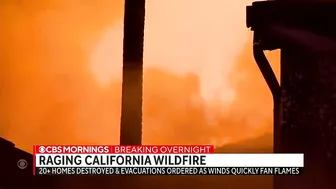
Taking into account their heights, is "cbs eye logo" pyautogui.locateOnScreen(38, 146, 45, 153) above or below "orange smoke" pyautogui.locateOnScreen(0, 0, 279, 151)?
below

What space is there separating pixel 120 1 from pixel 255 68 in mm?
442

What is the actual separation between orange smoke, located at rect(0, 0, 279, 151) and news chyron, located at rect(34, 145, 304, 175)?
1.7 inches

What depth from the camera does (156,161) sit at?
1.34 meters

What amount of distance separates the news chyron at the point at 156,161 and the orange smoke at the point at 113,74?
0.04 m

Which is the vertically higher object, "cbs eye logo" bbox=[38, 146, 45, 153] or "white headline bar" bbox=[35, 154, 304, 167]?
"cbs eye logo" bbox=[38, 146, 45, 153]

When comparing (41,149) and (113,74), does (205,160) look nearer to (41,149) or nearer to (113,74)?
(113,74)

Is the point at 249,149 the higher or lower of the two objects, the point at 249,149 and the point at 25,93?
the lower

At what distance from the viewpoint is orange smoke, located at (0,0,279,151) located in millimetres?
1358

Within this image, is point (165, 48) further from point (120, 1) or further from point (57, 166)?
point (57, 166)

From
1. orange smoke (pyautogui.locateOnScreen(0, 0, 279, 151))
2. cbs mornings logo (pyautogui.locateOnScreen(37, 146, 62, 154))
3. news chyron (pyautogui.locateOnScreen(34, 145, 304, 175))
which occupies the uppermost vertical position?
orange smoke (pyautogui.locateOnScreen(0, 0, 279, 151))

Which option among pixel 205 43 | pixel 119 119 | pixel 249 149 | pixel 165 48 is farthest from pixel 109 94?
pixel 249 149

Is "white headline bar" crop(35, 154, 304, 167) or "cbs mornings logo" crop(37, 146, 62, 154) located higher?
"cbs mornings logo" crop(37, 146, 62, 154)

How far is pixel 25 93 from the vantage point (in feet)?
4.49

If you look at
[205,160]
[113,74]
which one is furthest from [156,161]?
[113,74]
